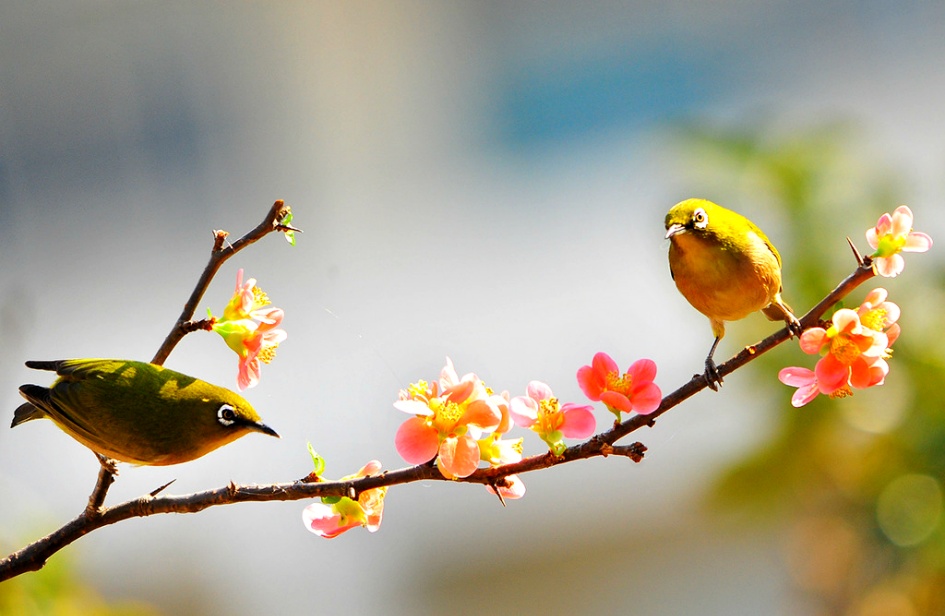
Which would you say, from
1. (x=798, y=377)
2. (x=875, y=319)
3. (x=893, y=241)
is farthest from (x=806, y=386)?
(x=893, y=241)

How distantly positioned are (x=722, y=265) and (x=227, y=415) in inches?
36.3

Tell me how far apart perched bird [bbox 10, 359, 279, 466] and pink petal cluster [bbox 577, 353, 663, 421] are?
586 mm

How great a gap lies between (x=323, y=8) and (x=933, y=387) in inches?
234

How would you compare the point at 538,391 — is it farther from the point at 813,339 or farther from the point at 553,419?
the point at 813,339

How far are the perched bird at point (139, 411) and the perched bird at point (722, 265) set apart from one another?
0.83m

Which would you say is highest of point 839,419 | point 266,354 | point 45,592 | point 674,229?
point 674,229

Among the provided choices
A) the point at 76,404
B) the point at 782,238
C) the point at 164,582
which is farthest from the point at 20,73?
the point at 76,404

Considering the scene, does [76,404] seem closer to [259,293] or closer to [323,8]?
[259,293]

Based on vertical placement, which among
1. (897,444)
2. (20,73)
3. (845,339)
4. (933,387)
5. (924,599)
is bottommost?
(924,599)

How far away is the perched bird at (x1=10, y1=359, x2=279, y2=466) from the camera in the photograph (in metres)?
1.54

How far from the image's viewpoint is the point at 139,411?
1.57m

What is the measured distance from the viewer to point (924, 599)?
4219mm

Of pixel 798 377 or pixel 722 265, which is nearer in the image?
pixel 798 377

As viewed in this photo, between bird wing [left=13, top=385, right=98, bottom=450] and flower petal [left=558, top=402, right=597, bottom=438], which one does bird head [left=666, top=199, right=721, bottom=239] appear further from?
bird wing [left=13, top=385, right=98, bottom=450]
